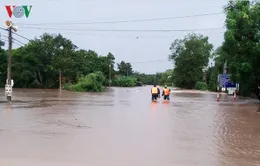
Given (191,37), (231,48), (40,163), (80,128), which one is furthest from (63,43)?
(40,163)

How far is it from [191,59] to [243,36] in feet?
206

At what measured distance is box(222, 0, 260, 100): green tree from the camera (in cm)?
2731

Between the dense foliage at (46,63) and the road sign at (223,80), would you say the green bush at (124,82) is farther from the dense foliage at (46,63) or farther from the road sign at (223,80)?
the road sign at (223,80)

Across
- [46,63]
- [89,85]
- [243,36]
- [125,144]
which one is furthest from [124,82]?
[125,144]

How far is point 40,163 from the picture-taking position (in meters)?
7.46

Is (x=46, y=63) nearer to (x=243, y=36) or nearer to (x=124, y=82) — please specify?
(x=124, y=82)

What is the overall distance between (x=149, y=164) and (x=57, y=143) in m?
3.18

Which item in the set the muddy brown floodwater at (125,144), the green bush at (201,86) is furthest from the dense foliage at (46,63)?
the muddy brown floodwater at (125,144)

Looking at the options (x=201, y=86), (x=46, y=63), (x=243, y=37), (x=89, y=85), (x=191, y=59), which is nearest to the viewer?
(x=243, y=37)

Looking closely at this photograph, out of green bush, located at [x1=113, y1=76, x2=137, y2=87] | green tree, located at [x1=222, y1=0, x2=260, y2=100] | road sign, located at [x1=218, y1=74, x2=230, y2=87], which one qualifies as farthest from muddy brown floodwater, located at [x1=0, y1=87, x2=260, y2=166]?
green bush, located at [x1=113, y1=76, x2=137, y2=87]

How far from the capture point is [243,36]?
28.1 meters

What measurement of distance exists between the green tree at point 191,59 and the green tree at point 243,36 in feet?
200

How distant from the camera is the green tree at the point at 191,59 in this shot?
9100 cm

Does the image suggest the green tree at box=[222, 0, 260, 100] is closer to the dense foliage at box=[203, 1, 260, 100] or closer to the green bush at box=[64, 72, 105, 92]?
the dense foliage at box=[203, 1, 260, 100]
